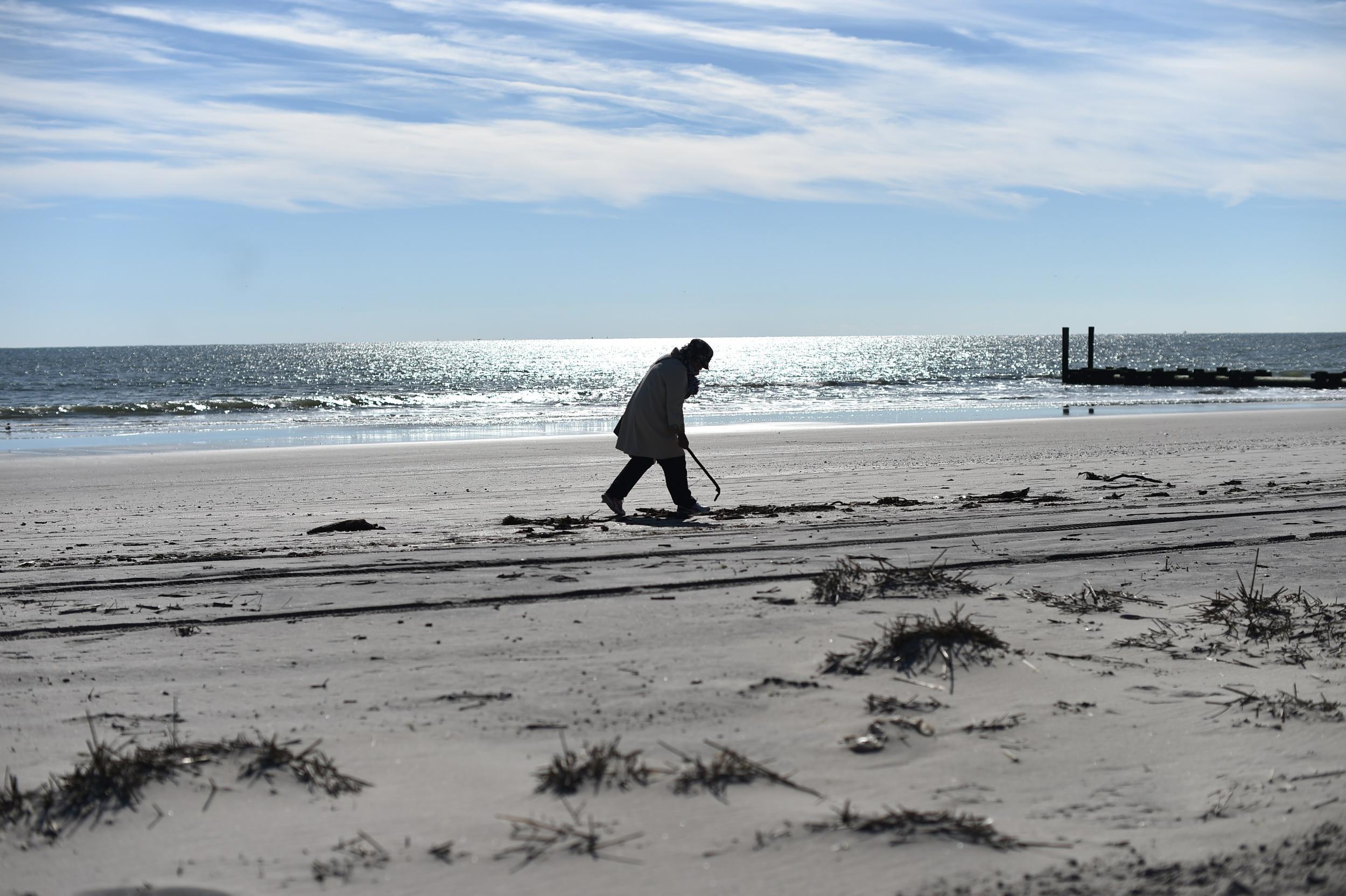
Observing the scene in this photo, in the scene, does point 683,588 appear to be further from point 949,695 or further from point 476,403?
point 476,403

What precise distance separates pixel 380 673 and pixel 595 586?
1.57m

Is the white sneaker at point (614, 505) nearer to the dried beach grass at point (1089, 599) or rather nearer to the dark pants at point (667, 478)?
the dark pants at point (667, 478)

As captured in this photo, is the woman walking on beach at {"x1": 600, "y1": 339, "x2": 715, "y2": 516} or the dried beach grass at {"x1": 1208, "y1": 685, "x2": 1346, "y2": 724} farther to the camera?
the woman walking on beach at {"x1": 600, "y1": 339, "x2": 715, "y2": 516}

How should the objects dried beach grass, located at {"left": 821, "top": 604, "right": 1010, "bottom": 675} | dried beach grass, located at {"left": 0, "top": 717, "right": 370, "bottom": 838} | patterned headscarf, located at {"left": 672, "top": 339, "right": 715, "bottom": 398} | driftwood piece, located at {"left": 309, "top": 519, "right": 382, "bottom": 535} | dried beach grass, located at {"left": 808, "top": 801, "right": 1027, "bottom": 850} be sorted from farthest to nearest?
patterned headscarf, located at {"left": 672, "top": 339, "right": 715, "bottom": 398}, driftwood piece, located at {"left": 309, "top": 519, "right": 382, "bottom": 535}, dried beach grass, located at {"left": 821, "top": 604, "right": 1010, "bottom": 675}, dried beach grass, located at {"left": 0, "top": 717, "right": 370, "bottom": 838}, dried beach grass, located at {"left": 808, "top": 801, "right": 1027, "bottom": 850}

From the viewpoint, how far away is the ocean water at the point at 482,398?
81.2 ft

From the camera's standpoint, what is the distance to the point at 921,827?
269 cm

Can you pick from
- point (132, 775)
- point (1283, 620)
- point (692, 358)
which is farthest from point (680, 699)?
point (692, 358)

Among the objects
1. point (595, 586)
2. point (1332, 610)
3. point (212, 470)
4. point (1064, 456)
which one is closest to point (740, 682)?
point (595, 586)

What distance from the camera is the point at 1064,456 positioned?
14.4 m

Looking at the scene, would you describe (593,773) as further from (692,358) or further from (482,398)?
(482,398)

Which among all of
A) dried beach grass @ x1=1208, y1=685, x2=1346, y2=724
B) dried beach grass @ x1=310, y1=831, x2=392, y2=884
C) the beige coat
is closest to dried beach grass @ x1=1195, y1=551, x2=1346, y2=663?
dried beach grass @ x1=1208, y1=685, x2=1346, y2=724

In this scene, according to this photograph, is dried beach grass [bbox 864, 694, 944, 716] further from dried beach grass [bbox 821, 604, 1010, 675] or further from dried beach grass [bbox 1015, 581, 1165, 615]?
dried beach grass [bbox 1015, 581, 1165, 615]

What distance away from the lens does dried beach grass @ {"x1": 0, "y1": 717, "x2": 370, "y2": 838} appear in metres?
2.80

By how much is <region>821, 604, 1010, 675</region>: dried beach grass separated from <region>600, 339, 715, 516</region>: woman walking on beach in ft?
15.7
